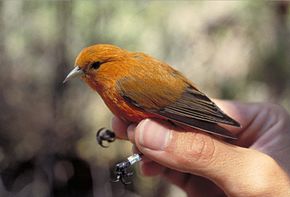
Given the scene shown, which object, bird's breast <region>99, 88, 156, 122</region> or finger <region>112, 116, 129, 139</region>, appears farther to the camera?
finger <region>112, 116, 129, 139</region>

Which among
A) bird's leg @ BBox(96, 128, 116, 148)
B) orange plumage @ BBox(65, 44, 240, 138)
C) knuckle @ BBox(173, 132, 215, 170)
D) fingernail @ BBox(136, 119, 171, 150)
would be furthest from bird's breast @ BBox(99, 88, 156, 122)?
bird's leg @ BBox(96, 128, 116, 148)

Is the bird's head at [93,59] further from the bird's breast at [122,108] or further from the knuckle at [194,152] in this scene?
the knuckle at [194,152]

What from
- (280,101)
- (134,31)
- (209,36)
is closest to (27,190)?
(134,31)

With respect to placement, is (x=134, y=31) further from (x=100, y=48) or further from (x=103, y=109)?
(x=100, y=48)

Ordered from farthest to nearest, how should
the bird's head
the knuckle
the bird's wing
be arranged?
the bird's head
the bird's wing
the knuckle

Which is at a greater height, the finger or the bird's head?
the bird's head

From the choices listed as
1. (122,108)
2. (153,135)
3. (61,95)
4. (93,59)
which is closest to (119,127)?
(122,108)

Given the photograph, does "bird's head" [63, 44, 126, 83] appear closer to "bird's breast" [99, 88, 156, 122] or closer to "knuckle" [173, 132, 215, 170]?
"bird's breast" [99, 88, 156, 122]

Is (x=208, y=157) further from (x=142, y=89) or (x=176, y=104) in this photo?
(x=142, y=89)
